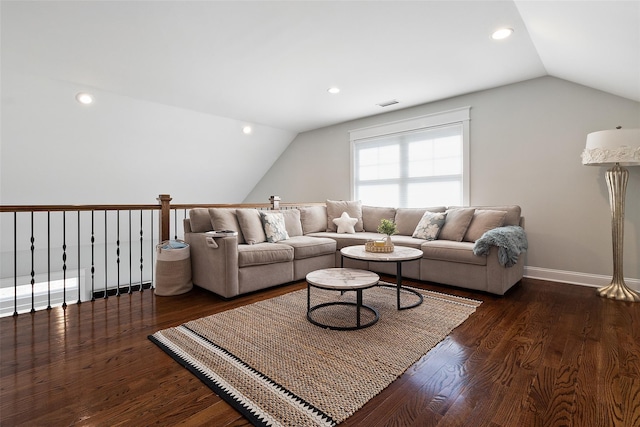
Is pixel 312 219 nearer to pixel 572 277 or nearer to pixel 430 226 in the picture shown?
pixel 430 226

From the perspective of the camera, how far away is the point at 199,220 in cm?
347

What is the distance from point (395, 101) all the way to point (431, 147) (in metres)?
0.84

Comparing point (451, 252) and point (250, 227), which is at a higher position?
point (250, 227)

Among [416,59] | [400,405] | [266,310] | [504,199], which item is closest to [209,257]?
[266,310]

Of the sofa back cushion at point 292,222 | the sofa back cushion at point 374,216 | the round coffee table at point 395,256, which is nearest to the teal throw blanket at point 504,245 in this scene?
the round coffee table at point 395,256

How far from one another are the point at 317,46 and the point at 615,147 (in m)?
2.83

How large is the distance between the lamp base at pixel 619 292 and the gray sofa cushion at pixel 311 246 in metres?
2.78

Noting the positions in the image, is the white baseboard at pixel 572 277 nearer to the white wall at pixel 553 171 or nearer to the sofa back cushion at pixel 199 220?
the white wall at pixel 553 171

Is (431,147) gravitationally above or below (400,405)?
above

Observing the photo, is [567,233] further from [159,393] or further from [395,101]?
[159,393]

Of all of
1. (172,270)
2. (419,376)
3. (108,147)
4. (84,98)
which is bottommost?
(419,376)

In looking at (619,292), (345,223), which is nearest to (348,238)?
(345,223)

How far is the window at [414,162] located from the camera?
4.30 m

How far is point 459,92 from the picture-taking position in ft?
13.4
